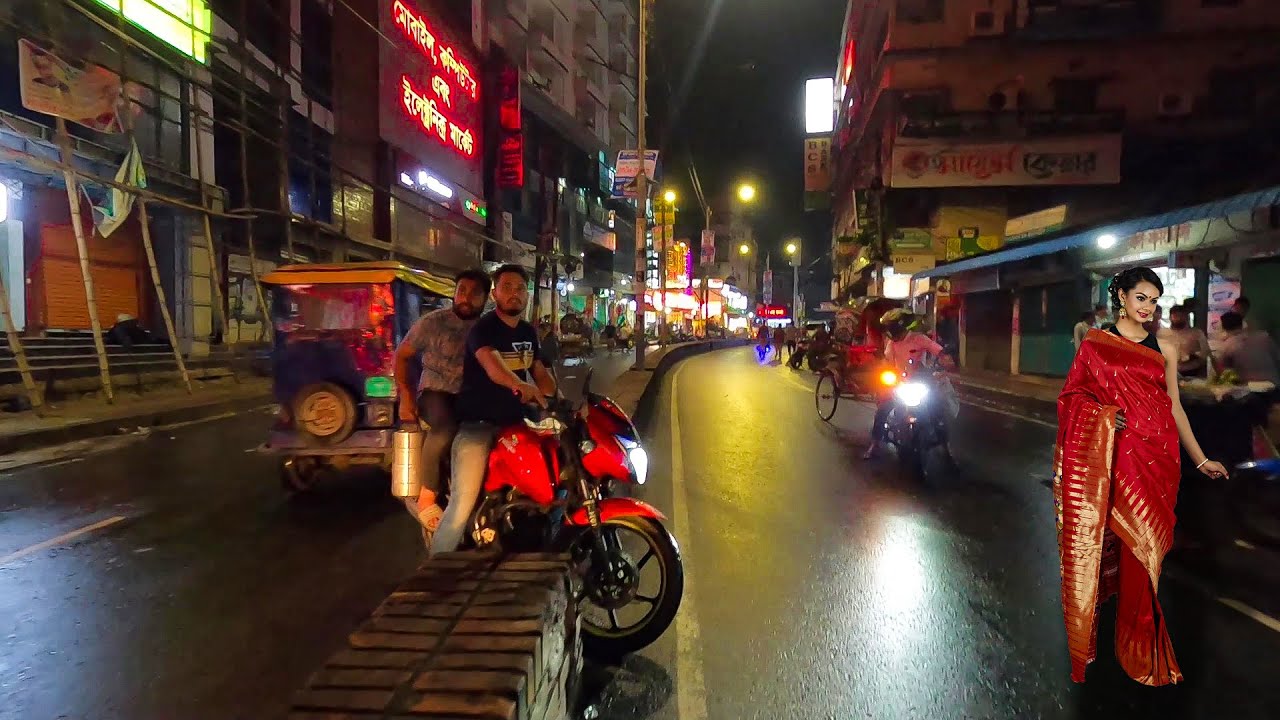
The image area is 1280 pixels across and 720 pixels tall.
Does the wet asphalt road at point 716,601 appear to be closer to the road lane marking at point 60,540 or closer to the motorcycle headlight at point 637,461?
the road lane marking at point 60,540

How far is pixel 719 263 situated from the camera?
9619 centimetres

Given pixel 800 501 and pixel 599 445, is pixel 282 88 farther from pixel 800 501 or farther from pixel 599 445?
pixel 599 445

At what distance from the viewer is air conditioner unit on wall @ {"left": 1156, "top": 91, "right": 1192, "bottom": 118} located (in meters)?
29.5

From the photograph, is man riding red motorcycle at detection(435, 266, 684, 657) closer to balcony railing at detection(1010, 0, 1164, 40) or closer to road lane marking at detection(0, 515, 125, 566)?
road lane marking at detection(0, 515, 125, 566)

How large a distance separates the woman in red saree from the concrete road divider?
2.22m

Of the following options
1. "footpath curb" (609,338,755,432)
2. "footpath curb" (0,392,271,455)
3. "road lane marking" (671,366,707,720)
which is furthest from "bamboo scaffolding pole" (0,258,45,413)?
"road lane marking" (671,366,707,720)

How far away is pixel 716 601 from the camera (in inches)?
176

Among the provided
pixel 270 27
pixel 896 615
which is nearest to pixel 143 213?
pixel 270 27

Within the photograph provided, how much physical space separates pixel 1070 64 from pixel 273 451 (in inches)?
1309

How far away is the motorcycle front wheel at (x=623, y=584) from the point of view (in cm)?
362

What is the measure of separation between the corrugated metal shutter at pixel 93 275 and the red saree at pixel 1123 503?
18.1 meters

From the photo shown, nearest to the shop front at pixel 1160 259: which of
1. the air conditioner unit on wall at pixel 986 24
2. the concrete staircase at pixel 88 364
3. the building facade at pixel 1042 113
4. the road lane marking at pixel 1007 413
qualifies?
the road lane marking at pixel 1007 413

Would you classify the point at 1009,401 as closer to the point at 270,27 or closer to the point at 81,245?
the point at 81,245

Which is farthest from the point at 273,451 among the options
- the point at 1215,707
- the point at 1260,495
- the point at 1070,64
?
the point at 1070,64
